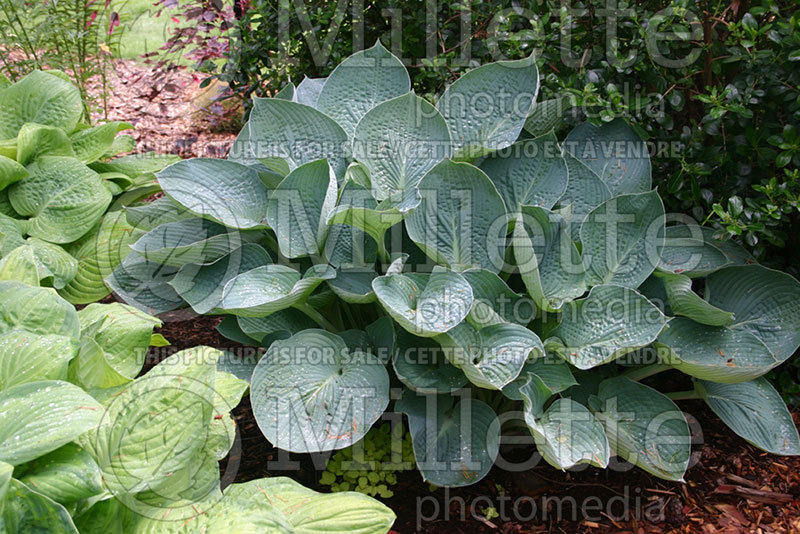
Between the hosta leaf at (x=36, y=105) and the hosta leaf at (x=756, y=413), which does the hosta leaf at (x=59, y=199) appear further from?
the hosta leaf at (x=756, y=413)

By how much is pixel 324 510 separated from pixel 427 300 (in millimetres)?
495

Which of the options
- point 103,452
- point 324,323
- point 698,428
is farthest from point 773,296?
point 103,452

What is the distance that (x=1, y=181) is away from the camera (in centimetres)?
231

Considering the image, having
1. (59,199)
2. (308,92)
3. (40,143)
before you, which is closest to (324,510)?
(308,92)

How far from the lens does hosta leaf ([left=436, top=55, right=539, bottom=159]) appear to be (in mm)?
1854

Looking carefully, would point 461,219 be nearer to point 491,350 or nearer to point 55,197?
point 491,350

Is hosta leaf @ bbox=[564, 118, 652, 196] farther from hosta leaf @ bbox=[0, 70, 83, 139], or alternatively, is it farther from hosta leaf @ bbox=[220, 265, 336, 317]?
hosta leaf @ bbox=[0, 70, 83, 139]

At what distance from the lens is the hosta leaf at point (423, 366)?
161 cm

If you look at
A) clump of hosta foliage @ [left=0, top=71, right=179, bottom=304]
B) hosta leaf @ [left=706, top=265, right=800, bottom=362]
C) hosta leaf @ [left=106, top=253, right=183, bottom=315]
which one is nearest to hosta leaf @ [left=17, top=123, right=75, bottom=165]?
clump of hosta foliage @ [left=0, top=71, right=179, bottom=304]

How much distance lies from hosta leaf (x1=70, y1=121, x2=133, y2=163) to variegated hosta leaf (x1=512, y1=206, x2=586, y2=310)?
1.78 metres

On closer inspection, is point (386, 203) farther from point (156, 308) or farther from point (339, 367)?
point (156, 308)

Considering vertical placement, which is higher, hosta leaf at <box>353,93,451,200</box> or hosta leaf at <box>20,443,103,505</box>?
hosta leaf at <box>353,93,451,200</box>

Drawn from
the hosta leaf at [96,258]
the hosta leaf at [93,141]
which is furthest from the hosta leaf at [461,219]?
the hosta leaf at [93,141]

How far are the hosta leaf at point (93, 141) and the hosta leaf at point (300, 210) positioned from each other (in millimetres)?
1232
